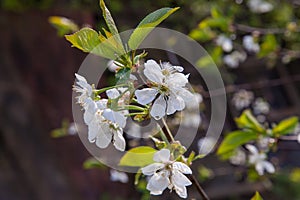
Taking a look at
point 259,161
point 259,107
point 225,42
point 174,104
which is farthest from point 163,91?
point 259,107

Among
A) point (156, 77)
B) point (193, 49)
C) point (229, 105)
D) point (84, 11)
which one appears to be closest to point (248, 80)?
point (229, 105)

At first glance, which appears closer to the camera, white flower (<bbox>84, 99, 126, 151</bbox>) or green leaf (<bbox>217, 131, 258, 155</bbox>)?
white flower (<bbox>84, 99, 126, 151</bbox>)

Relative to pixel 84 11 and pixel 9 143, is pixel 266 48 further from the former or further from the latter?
pixel 9 143

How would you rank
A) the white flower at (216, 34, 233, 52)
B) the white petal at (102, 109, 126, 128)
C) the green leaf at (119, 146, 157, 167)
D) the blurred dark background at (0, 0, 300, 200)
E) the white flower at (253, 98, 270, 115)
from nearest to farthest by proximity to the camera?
the white petal at (102, 109, 126, 128)
the green leaf at (119, 146, 157, 167)
the white flower at (216, 34, 233, 52)
the white flower at (253, 98, 270, 115)
the blurred dark background at (0, 0, 300, 200)

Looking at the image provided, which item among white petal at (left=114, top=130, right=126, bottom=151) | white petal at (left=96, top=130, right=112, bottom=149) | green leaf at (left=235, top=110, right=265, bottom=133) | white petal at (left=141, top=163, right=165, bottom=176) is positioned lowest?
green leaf at (left=235, top=110, right=265, bottom=133)

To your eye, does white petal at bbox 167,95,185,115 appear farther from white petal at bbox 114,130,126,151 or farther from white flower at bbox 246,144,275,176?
white flower at bbox 246,144,275,176

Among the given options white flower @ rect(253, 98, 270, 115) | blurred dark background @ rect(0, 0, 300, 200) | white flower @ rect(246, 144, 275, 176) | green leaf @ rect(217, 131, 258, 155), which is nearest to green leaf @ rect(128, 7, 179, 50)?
green leaf @ rect(217, 131, 258, 155)

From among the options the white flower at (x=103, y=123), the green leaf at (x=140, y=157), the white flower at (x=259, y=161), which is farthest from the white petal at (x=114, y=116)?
the white flower at (x=259, y=161)
